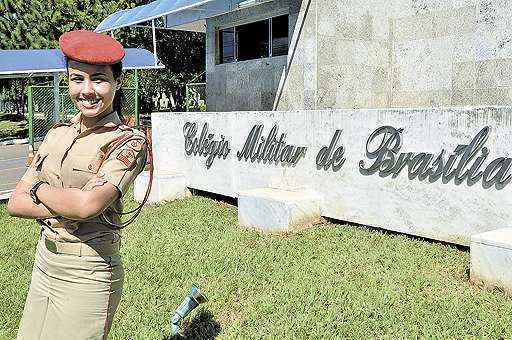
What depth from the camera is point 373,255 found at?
6.21 m

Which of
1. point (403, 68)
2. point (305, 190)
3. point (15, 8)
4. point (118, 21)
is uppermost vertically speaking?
point (15, 8)

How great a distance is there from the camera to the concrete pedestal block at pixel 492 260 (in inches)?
194

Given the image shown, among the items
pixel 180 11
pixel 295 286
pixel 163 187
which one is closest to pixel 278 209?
pixel 295 286

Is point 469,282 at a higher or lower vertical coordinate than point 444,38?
lower

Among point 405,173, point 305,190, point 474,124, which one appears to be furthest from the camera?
point 305,190

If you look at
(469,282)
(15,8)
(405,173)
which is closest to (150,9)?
(405,173)

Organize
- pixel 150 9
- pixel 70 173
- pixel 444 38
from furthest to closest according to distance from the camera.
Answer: pixel 150 9 < pixel 444 38 < pixel 70 173

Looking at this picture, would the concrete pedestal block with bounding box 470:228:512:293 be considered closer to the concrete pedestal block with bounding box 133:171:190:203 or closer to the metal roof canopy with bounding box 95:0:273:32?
the concrete pedestal block with bounding box 133:171:190:203

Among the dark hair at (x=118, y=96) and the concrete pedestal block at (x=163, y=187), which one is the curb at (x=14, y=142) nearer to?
the concrete pedestal block at (x=163, y=187)

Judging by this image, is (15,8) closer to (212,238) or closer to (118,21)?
(118,21)

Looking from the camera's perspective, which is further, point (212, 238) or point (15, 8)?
point (15, 8)

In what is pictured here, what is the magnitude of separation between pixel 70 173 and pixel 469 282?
4.23m

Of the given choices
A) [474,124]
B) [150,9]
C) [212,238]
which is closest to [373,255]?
[474,124]

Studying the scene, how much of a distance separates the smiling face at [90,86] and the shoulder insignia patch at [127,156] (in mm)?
214
